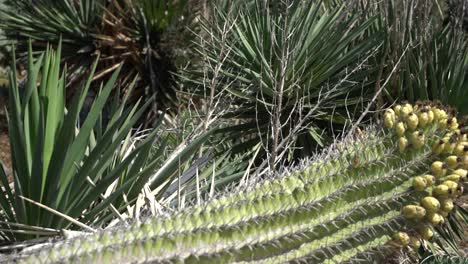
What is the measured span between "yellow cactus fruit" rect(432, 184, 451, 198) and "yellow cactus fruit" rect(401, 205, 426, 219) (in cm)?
11

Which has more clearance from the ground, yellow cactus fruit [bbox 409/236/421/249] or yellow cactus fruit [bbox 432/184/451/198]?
yellow cactus fruit [bbox 432/184/451/198]

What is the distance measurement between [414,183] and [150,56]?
7121mm

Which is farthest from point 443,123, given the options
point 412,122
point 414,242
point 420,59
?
point 420,59

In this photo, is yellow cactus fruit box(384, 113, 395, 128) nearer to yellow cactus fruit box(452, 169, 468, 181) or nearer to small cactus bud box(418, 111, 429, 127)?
small cactus bud box(418, 111, 429, 127)

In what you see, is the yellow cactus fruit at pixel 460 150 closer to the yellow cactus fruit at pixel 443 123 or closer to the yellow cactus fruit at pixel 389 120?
the yellow cactus fruit at pixel 443 123

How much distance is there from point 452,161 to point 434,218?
28 cm

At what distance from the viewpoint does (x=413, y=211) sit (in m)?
3.43

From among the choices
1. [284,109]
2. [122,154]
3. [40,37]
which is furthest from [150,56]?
[122,154]

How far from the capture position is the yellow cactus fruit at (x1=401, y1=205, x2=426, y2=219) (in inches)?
135

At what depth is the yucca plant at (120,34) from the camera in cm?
1012

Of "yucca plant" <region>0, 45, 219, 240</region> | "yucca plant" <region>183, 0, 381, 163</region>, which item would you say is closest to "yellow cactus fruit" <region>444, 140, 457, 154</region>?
"yucca plant" <region>0, 45, 219, 240</region>

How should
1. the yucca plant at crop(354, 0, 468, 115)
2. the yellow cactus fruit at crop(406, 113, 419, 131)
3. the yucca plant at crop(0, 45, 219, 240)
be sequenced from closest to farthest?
the yucca plant at crop(0, 45, 219, 240)
the yellow cactus fruit at crop(406, 113, 419, 131)
the yucca plant at crop(354, 0, 468, 115)

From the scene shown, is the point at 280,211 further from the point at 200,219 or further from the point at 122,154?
the point at 122,154

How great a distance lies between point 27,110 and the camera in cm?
343
